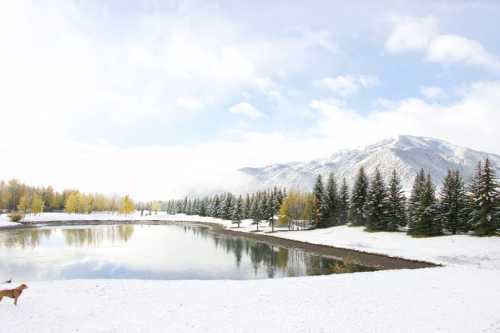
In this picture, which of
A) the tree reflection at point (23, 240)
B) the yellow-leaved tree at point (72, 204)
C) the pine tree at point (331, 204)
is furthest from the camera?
the yellow-leaved tree at point (72, 204)

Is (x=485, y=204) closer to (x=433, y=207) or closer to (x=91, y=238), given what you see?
(x=433, y=207)

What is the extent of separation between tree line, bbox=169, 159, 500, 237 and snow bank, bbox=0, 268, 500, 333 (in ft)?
113

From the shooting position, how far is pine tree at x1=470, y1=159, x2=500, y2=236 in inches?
1836

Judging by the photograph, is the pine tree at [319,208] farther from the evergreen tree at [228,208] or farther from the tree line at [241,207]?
the evergreen tree at [228,208]

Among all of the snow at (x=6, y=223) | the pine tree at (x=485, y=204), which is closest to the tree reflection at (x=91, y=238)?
the snow at (x=6, y=223)

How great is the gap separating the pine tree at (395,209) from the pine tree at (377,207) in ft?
3.15

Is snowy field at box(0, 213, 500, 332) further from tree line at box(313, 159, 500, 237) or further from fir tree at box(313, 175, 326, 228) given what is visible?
fir tree at box(313, 175, 326, 228)

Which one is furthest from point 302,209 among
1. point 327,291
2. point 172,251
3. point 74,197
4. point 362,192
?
point 74,197

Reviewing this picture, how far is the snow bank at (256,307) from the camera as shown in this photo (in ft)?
42.4

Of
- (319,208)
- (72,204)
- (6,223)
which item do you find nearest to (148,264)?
(319,208)

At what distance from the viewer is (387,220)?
6475 cm

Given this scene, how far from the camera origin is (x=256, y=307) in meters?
15.4

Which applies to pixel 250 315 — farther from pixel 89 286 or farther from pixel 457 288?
pixel 457 288

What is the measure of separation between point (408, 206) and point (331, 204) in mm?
19116
